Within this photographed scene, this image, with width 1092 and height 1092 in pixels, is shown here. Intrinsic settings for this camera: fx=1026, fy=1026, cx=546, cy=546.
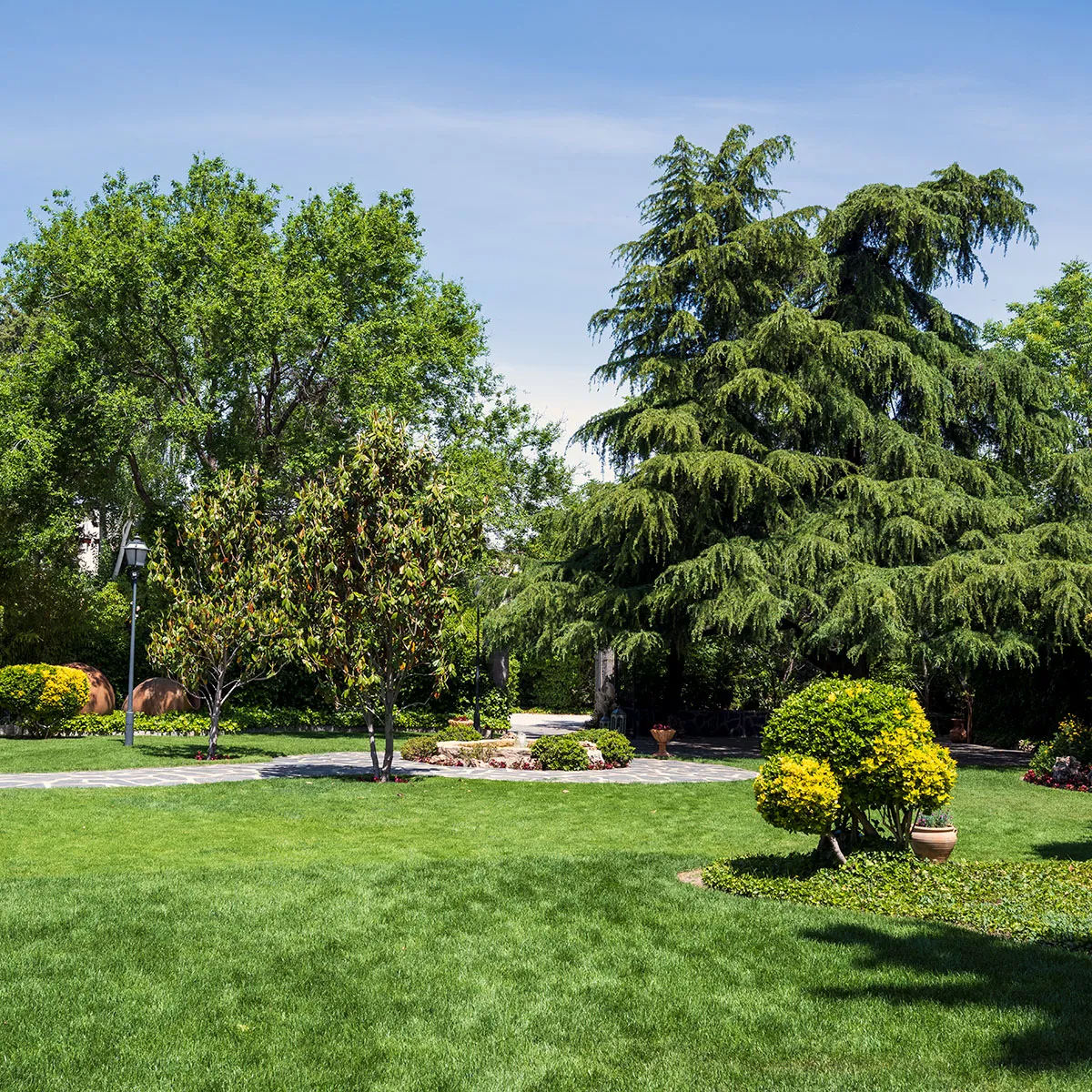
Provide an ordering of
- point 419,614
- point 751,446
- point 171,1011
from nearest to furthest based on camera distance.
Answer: point 171,1011 < point 419,614 < point 751,446

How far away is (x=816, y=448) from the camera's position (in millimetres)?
24797

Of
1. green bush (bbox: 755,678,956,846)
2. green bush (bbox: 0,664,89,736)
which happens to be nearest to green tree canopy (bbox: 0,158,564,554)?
green bush (bbox: 0,664,89,736)

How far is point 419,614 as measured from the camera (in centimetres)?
1680

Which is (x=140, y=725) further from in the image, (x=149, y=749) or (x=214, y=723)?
(x=214, y=723)

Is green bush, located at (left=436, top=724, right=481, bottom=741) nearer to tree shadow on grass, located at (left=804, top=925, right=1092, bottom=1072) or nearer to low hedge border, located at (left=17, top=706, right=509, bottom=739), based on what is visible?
low hedge border, located at (left=17, top=706, right=509, bottom=739)

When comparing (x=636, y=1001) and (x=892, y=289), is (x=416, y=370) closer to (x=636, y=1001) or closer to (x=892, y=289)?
(x=892, y=289)

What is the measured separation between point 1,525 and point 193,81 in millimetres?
18039

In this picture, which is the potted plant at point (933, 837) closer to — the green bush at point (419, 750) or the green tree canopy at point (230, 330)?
the green bush at point (419, 750)

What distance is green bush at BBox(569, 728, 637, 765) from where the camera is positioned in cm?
2020

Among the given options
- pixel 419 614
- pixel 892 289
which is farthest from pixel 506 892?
pixel 892 289

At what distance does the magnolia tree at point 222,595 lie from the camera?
65.0 ft

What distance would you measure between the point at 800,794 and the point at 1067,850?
5.07 metres

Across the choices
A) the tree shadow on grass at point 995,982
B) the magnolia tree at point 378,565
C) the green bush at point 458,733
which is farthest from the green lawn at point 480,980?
the green bush at point 458,733

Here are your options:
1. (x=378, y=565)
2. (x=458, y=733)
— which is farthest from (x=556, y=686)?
(x=378, y=565)
